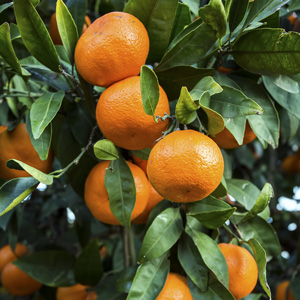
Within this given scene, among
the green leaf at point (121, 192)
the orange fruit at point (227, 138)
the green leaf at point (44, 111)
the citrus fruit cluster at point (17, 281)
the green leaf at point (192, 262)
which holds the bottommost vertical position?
the citrus fruit cluster at point (17, 281)

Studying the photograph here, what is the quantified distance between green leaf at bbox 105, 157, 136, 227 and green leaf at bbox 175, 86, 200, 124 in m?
0.20

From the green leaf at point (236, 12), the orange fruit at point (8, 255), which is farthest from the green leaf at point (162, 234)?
the orange fruit at point (8, 255)

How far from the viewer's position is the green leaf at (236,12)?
0.88m

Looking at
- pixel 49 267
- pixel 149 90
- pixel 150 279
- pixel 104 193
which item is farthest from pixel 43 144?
pixel 49 267

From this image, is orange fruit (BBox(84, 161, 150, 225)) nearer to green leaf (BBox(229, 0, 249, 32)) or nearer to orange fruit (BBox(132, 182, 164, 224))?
orange fruit (BBox(132, 182, 164, 224))

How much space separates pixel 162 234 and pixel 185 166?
229mm

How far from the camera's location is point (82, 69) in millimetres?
869

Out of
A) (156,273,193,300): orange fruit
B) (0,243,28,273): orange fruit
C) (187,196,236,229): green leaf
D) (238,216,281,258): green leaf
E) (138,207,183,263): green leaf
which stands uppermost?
(187,196,236,229): green leaf

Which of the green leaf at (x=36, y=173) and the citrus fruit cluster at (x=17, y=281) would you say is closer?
the green leaf at (x=36, y=173)

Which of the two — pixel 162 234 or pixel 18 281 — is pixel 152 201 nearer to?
pixel 162 234

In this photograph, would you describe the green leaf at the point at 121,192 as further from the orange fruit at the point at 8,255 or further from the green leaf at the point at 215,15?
the orange fruit at the point at 8,255

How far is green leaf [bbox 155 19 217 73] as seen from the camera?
0.88 m

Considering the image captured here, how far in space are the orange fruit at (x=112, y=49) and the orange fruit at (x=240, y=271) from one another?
480 mm

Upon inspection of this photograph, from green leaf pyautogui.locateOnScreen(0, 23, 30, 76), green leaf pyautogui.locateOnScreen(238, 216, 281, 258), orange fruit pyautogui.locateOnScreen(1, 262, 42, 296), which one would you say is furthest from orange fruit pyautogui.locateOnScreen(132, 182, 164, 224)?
orange fruit pyautogui.locateOnScreen(1, 262, 42, 296)
